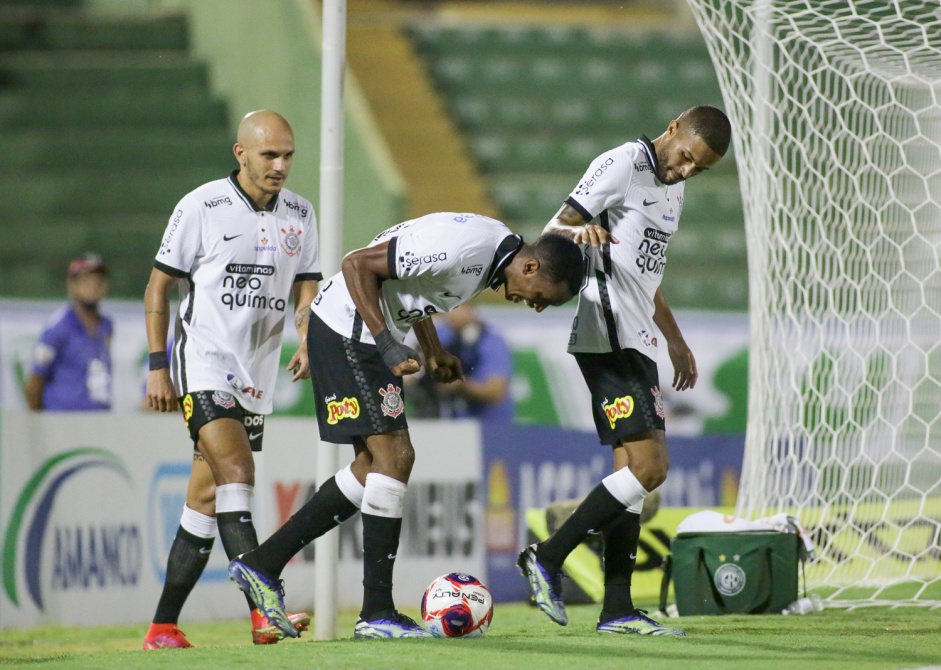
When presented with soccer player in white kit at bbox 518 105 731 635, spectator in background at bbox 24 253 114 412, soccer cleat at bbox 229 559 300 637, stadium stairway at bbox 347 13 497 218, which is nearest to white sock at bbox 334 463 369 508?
soccer cleat at bbox 229 559 300 637

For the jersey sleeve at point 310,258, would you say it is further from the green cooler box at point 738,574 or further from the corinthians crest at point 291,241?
the green cooler box at point 738,574

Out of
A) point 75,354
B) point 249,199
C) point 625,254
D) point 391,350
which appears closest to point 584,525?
point 625,254

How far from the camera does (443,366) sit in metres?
5.47

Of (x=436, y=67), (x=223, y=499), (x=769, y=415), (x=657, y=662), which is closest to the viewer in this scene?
(x=657, y=662)

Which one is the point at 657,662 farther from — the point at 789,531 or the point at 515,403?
the point at 515,403

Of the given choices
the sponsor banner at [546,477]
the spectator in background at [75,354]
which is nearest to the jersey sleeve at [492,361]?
the sponsor banner at [546,477]

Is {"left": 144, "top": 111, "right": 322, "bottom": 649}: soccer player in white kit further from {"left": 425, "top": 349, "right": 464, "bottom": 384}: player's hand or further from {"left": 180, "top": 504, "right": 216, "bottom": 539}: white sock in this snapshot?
{"left": 425, "top": 349, "right": 464, "bottom": 384}: player's hand

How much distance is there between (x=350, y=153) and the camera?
1653 cm

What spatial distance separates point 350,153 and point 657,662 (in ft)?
41.0

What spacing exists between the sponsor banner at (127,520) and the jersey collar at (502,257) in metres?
4.01

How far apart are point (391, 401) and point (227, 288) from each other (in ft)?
3.23

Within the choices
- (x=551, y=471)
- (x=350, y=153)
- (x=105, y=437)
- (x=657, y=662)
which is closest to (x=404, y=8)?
(x=350, y=153)

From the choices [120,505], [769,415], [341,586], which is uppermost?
[769,415]

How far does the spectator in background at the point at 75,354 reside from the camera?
391 inches
